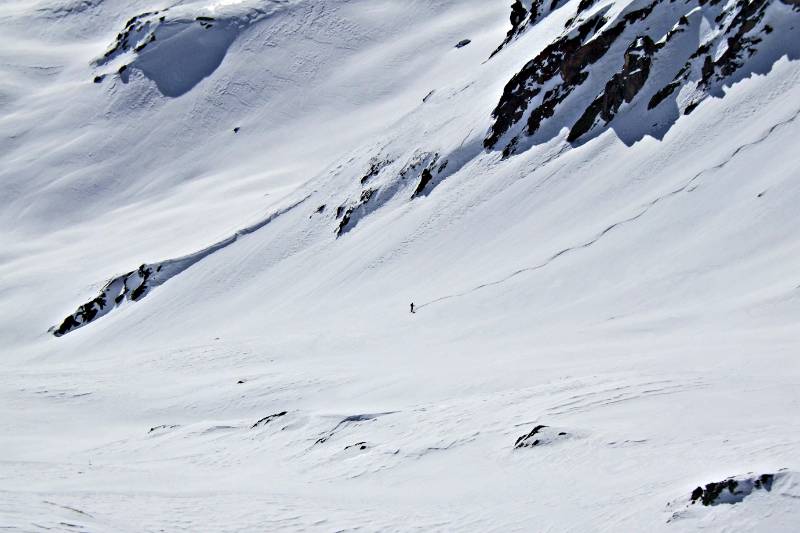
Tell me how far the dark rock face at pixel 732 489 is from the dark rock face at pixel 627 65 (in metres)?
27.9

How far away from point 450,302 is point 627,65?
1576 centimetres

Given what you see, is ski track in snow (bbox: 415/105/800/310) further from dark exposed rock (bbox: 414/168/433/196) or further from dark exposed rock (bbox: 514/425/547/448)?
dark exposed rock (bbox: 514/425/547/448)

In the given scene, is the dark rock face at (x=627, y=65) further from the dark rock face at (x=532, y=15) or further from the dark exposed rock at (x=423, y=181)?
the dark rock face at (x=532, y=15)

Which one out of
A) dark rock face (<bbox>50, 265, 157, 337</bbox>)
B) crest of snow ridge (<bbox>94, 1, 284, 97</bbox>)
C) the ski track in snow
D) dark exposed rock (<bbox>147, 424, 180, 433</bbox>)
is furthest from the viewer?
crest of snow ridge (<bbox>94, 1, 284, 97</bbox>)

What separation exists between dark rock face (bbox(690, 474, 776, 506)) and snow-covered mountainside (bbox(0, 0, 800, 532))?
61 mm

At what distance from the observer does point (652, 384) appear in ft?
64.2

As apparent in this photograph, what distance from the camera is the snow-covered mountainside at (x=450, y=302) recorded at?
16297 mm

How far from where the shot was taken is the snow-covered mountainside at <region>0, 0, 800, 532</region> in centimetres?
1630

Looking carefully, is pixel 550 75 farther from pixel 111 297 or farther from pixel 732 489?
pixel 732 489

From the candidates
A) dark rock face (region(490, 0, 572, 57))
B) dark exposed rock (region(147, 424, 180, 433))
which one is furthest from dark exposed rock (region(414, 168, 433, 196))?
dark exposed rock (region(147, 424, 180, 433))

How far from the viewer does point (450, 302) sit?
34.6 m

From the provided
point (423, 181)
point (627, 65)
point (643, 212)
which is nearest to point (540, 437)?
point (643, 212)

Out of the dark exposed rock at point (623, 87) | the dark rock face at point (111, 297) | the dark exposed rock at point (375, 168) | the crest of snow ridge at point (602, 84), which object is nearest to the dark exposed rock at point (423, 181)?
the crest of snow ridge at point (602, 84)

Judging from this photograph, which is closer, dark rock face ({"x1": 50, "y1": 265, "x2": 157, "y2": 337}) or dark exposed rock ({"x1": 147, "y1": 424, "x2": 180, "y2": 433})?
dark exposed rock ({"x1": 147, "y1": 424, "x2": 180, "y2": 433})
